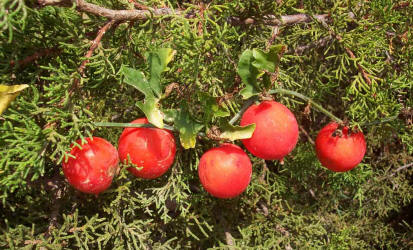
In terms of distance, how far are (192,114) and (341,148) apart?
493 millimetres

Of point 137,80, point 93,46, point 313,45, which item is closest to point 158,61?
point 137,80

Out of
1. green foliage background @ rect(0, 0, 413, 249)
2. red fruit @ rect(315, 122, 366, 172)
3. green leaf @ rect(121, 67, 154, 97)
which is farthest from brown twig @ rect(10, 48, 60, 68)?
red fruit @ rect(315, 122, 366, 172)

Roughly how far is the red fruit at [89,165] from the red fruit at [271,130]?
1.34ft

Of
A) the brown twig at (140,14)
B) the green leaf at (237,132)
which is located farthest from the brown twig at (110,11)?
the green leaf at (237,132)

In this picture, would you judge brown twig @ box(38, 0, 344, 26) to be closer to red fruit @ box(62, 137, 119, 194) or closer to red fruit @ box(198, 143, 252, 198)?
red fruit @ box(62, 137, 119, 194)

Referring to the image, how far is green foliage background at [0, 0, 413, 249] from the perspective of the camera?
1.07 meters

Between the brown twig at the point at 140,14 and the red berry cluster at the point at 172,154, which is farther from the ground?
the brown twig at the point at 140,14

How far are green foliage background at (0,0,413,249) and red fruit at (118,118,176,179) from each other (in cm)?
12

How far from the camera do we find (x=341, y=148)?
127 cm

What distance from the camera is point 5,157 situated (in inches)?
38.1

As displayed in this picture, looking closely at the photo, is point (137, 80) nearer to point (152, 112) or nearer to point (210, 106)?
point (152, 112)

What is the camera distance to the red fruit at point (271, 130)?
109cm

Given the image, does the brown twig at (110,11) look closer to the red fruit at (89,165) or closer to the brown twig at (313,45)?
the red fruit at (89,165)

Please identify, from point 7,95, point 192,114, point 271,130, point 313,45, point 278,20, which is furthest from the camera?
point 313,45
